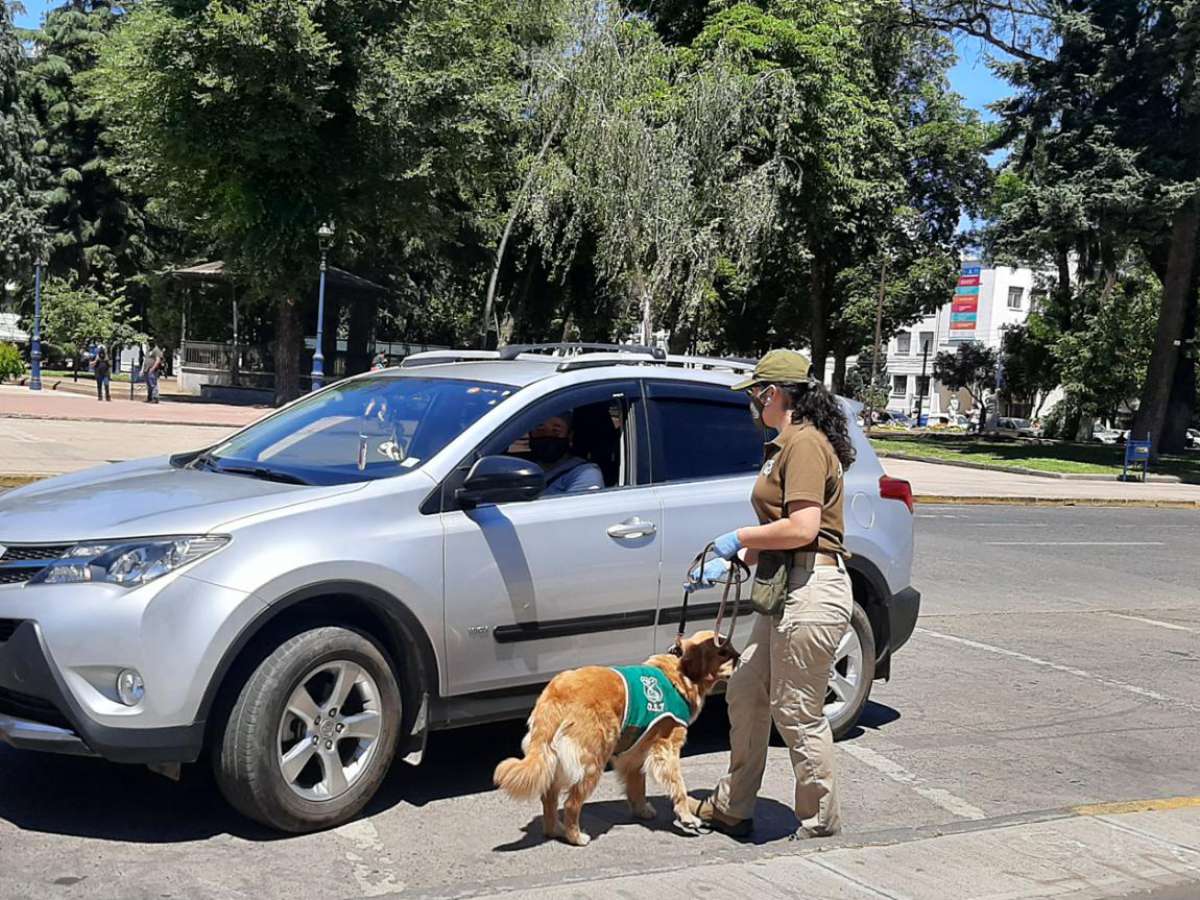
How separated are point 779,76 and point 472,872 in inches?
1227

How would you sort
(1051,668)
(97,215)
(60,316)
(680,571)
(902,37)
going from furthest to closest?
(97,215)
(60,316)
(902,37)
(1051,668)
(680,571)

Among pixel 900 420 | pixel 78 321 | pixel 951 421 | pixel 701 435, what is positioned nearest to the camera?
pixel 701 435

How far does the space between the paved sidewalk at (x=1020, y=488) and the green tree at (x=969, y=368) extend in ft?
162

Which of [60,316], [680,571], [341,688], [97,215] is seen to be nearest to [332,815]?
[341,688]

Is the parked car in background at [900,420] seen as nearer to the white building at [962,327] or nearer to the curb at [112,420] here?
the white building at [962,327]

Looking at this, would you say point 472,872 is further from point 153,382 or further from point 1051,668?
point 153,382

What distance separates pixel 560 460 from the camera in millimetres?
5801

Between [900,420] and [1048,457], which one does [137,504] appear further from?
[900,420]

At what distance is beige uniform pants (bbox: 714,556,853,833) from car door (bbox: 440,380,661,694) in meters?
0.68

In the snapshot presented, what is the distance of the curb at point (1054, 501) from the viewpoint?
2284cm

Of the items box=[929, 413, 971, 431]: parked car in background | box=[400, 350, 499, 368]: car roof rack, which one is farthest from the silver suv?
box=[929, 413, 971, 431]: parked car in background

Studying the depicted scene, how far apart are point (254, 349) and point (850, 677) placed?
145 feet

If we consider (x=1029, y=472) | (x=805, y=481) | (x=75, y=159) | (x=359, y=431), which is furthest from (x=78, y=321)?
(x=805, y=481)

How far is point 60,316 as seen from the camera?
173 ft
